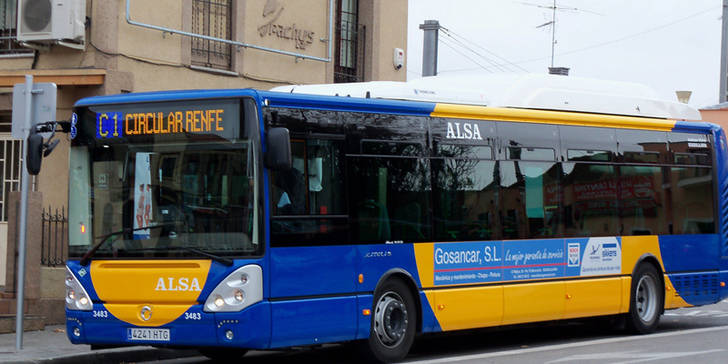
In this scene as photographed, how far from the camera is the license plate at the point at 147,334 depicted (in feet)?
34.5

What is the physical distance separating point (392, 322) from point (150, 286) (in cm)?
272

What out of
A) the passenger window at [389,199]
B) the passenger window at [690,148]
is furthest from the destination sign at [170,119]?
the passenger window at [690,148]

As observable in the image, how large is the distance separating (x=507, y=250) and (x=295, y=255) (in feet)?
11.4

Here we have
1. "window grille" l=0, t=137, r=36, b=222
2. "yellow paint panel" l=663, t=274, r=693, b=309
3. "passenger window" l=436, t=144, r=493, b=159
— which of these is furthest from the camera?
"window grille" l=0, t=137, r=36, b=222

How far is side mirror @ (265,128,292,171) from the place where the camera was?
33.8 ft

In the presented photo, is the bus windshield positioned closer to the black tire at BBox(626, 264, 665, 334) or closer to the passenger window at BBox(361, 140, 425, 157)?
the passenger window at BBox(361, 140, 425, 157)

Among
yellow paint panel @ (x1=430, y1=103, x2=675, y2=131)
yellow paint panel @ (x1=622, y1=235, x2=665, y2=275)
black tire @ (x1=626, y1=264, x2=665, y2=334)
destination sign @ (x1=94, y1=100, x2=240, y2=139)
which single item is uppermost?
yellow paint panel @ (x1=430, y1=103, x2=675, y2=131)

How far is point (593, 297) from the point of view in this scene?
14.5 metres

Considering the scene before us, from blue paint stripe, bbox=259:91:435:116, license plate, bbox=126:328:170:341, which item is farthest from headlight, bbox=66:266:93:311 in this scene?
blue paint stripe, bbox=259:91:435:116

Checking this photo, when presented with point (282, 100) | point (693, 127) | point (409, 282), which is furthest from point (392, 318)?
point (693, 127)

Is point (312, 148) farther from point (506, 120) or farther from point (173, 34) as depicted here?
point (173, 34)

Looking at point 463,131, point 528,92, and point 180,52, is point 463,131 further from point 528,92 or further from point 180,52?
point 180,52

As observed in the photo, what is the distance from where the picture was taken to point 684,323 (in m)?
17.5

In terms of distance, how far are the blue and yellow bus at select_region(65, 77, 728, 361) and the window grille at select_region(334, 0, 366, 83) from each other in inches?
302
